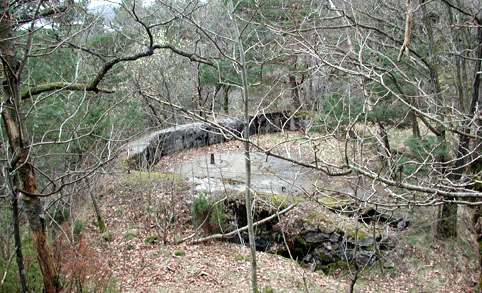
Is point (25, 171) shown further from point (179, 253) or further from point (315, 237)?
point (315, 237)

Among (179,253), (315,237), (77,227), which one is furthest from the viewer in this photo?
(315,237)

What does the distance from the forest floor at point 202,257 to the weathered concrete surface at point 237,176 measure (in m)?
0.69

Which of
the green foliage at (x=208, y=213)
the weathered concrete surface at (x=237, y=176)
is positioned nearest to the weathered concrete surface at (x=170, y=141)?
the weathered concrete surface at (x=237, y=176)

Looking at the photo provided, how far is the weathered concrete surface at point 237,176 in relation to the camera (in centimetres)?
875

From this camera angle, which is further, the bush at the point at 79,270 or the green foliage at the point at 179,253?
the green foliage at the point at 179,253

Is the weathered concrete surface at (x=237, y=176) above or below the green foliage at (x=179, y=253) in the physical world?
above

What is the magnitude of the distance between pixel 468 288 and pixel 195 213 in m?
5.30

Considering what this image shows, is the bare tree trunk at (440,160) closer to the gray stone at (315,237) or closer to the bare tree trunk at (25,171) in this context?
the gray stone at (315,237)

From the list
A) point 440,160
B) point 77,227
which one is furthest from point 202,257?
point 440,160

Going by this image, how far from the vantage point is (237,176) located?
34.1 feet

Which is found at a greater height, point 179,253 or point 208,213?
point 208,213

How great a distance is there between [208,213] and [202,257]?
912 millimetres

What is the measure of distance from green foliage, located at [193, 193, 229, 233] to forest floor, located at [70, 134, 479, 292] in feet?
1.12

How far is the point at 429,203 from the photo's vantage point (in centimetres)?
235
